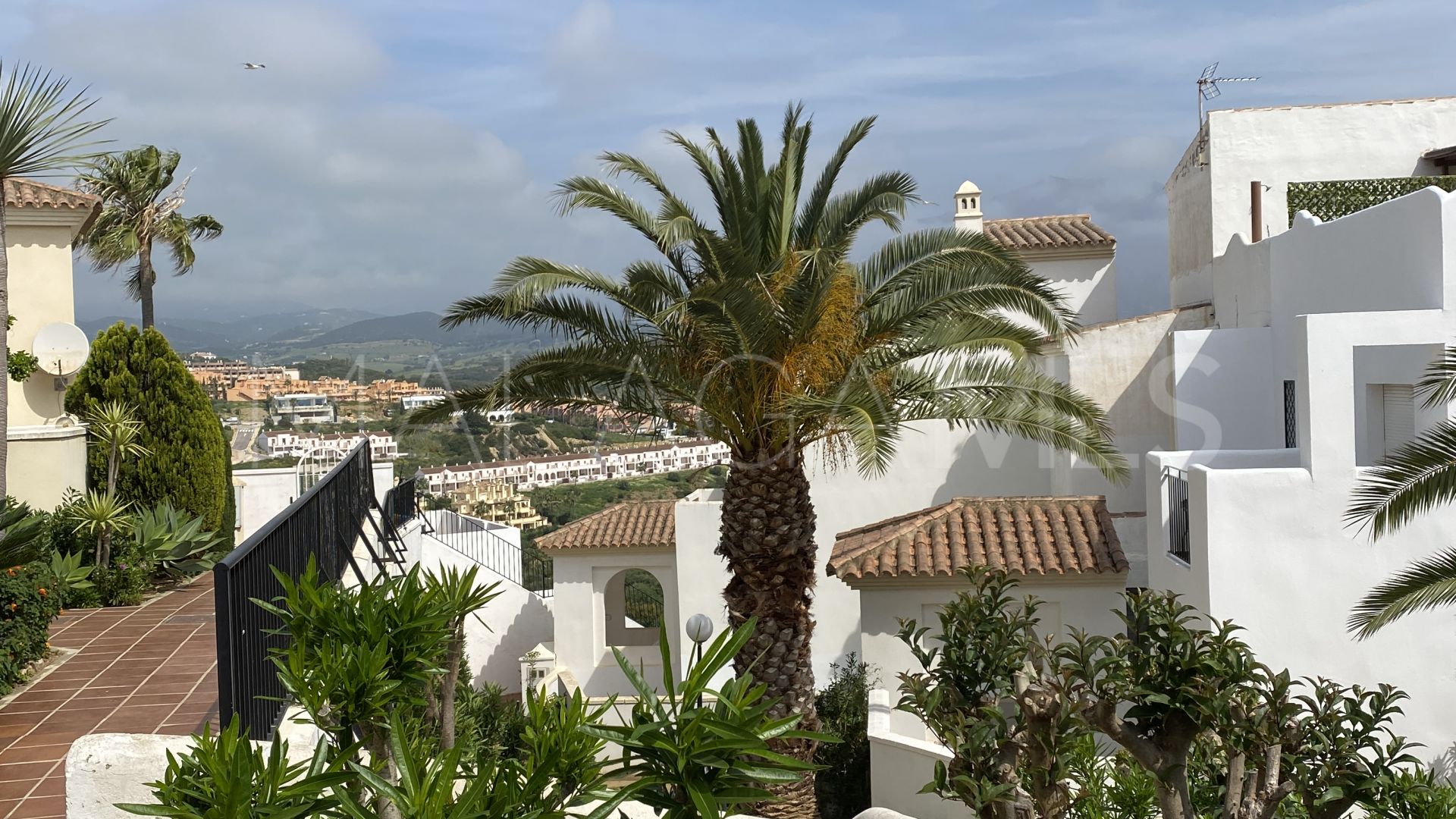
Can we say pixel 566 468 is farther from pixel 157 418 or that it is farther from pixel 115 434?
pixel 115 434

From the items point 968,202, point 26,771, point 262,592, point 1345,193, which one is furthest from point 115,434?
point 1345,193

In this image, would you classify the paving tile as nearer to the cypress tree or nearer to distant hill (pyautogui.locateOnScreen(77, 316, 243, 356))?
the cypress tree

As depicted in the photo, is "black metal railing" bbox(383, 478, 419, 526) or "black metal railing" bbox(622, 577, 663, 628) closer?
"black metal railing" bbox(383, 478, 419, 526)

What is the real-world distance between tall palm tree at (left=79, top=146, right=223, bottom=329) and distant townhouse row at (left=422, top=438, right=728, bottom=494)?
25.9 feet

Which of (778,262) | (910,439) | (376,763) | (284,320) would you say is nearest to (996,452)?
(910,439)

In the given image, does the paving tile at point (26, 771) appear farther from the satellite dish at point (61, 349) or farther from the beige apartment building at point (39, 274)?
the satellite dish at point (61, 349)

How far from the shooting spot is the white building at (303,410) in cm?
1903

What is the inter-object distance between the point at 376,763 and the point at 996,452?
15085 millimetres

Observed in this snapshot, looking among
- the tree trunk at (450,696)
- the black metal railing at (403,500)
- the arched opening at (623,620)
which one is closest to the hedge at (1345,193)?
the arched opening at (623,620)

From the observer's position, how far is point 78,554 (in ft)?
35.1

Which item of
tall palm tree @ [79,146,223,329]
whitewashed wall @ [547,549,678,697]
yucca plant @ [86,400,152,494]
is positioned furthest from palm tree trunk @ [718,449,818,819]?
tall palm tree @ [79,146,223,329]

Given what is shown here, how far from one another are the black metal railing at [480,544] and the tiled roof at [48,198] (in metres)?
7.81

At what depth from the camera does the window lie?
11.1 m

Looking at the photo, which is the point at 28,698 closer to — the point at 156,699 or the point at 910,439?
the point at 156,699
